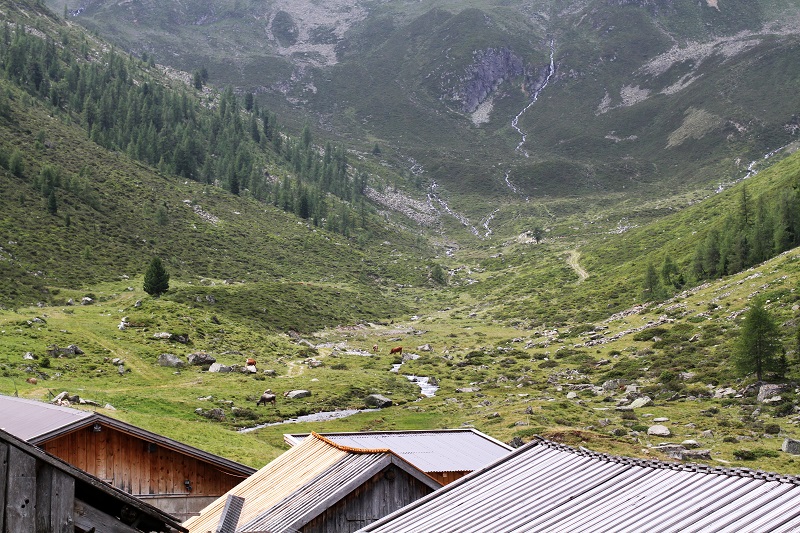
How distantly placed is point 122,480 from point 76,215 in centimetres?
11143

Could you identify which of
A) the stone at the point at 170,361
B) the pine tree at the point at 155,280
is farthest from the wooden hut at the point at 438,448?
the pine tree at the point at 155,280

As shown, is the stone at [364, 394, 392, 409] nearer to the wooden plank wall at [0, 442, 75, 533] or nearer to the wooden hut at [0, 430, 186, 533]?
the wooden hut at [0, 430, 186, 533]

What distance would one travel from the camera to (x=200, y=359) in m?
79.8

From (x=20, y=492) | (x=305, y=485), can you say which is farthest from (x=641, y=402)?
(x=20, y=492)

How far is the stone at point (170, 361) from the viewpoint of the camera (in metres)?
75.7

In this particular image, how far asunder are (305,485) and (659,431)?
40.5 metres

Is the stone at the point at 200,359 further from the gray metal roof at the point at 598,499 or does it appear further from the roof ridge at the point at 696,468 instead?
the roof ridge at the point at 696,468

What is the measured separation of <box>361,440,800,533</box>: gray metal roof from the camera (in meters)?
9.00

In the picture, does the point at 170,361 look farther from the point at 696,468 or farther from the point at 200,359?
the point at 696,468

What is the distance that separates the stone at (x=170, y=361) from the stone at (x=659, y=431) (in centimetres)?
4477

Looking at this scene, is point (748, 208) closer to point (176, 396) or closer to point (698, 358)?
point (698, 358)

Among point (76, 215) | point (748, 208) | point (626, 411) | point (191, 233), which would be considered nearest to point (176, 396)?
point (626, 411)

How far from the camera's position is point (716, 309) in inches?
3575

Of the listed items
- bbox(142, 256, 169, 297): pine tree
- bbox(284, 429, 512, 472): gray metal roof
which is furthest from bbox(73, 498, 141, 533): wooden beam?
bbox(142, 256, 169, 297): pine tree
